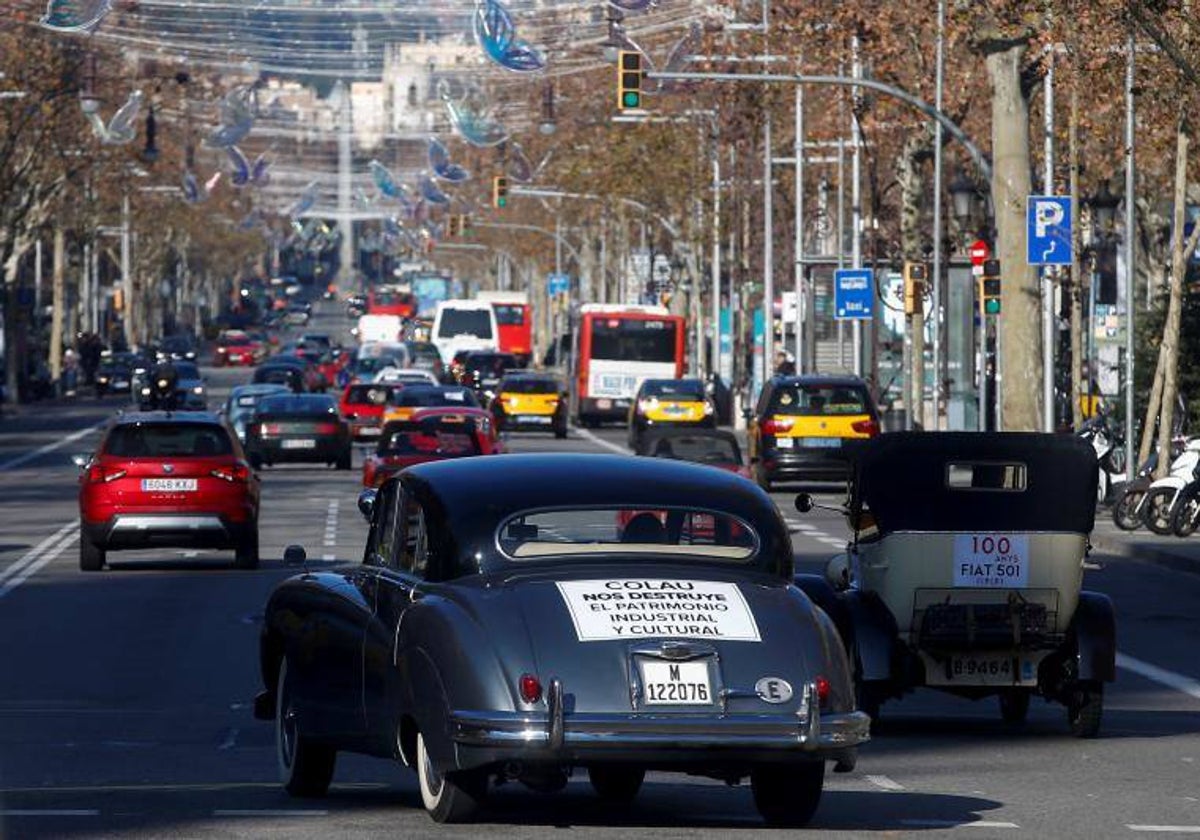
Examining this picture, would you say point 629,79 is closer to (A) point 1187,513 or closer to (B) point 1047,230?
(B) point 1047,230

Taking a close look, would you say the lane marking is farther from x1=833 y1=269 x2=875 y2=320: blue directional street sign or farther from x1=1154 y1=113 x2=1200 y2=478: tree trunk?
x1=833 y1=269 x2=875 y2=320: blue directional street sign

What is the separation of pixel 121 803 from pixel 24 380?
91.5 meters

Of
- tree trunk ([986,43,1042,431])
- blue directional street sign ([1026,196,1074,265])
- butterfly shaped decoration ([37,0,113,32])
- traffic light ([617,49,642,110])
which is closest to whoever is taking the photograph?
blue directional street sign ([1026,196,1074,265])

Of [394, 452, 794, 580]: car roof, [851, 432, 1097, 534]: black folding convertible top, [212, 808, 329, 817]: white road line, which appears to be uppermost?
[394, 452, 794, 580]: car roof

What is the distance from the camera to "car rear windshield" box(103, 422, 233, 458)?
3020cm

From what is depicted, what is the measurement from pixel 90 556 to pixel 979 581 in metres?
16.1

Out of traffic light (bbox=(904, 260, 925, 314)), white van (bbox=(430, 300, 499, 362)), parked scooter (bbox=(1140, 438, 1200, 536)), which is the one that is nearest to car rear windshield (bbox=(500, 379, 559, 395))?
traffic light (bbox=(904, 260, 925, 314))

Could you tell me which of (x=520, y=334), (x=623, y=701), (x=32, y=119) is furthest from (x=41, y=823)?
(x=520, y=334)

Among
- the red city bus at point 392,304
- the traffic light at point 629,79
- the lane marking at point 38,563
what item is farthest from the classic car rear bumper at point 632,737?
the red city bus at point 392,304

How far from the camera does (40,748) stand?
1501 centimetres

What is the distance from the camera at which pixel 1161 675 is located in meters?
20.2

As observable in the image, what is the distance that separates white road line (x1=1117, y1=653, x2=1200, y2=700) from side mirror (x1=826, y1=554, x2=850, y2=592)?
2723 mm

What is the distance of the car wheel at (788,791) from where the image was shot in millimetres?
11297

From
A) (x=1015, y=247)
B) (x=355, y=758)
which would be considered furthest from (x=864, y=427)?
(x=355, y=758)
